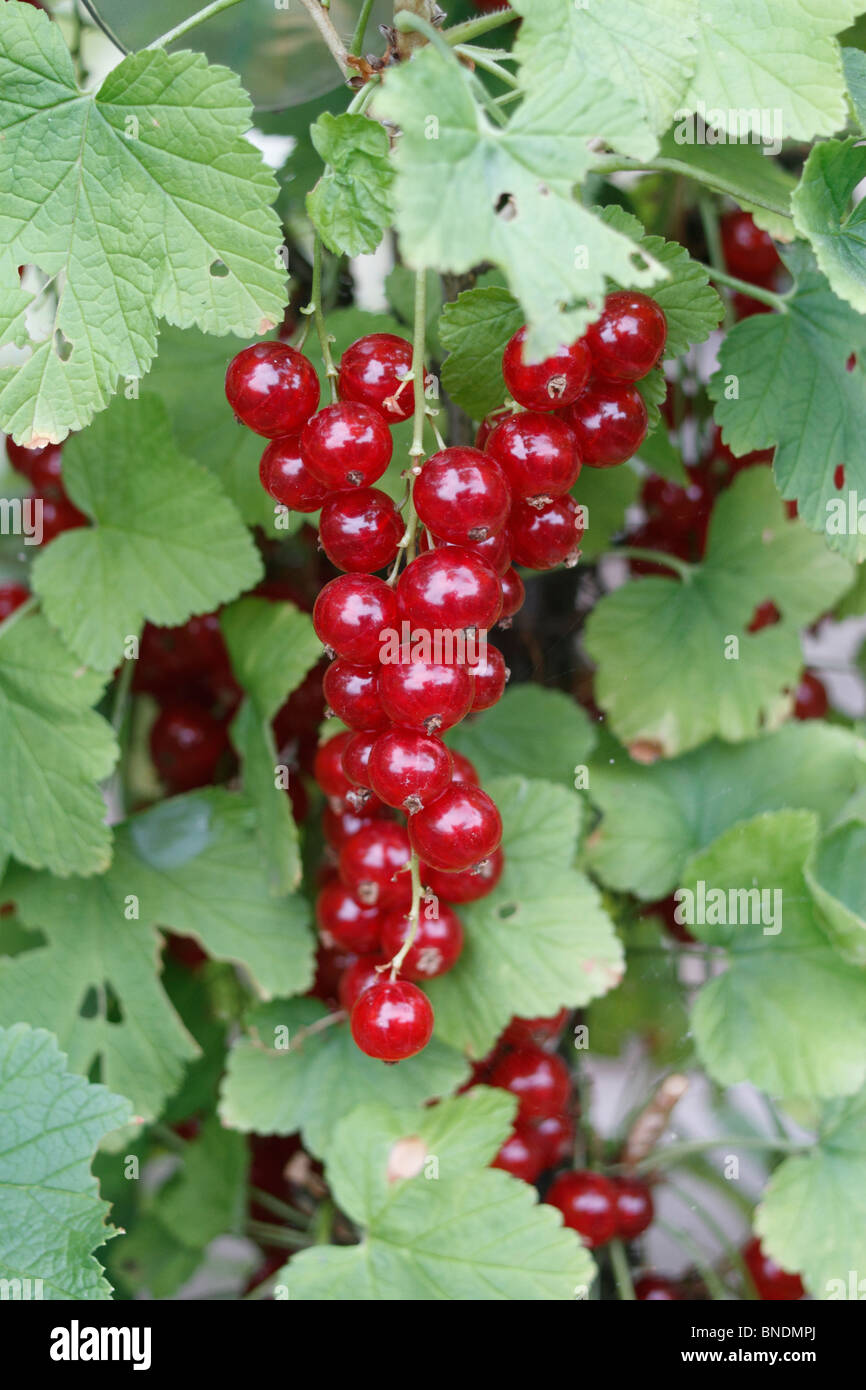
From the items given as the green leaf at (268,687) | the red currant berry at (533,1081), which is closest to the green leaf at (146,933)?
the green leaf at (268,687)

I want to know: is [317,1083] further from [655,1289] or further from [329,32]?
[329,32]

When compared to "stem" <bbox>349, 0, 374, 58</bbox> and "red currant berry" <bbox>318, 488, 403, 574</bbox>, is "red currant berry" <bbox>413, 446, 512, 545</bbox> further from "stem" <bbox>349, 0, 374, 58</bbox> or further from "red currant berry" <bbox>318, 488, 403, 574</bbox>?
"stem" <bbox>349, 0, 374, 58</bbox>

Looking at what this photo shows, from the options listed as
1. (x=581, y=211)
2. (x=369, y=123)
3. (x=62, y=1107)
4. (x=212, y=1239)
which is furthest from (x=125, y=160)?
(x=212, y=1239)

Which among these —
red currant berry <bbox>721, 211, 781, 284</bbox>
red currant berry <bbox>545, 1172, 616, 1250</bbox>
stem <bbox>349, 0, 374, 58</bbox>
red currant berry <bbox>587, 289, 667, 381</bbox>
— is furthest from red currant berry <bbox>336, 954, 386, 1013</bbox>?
red currant berry <bbox>721, 211, 781, 284</bbox>

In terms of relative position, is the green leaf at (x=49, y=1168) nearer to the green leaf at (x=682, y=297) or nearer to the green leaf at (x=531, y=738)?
the green leaf at (x=531, y=738)

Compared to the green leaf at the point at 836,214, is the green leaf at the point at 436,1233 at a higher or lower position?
lower

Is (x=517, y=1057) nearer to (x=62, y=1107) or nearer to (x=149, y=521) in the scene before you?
(x=62, y=1107)
